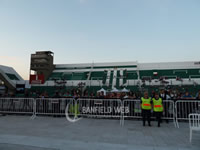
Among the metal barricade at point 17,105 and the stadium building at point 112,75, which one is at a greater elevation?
the stadium building at point 112,75

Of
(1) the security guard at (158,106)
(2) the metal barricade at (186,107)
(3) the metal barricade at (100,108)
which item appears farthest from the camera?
(3) the metal barricade at (100,108)

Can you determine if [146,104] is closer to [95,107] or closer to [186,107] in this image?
[186,107]

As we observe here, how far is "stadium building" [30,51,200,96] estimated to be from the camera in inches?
1470

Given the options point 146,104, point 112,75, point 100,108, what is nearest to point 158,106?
point 146,104

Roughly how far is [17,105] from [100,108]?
570cm

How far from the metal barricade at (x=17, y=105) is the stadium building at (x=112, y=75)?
24.9 m

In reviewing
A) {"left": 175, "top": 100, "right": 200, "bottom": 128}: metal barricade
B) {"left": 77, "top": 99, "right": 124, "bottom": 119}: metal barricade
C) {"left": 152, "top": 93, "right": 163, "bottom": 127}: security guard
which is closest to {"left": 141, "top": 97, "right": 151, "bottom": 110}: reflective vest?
{"left": 152, "top": 93, "right": 163, "bottom": 127}: security guard

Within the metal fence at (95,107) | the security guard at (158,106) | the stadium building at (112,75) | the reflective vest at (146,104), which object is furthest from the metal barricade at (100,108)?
the stadium building at (112,75)

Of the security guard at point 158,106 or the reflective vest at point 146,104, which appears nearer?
the security guard at point 158,106

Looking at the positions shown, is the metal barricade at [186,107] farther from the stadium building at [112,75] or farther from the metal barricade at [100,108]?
the stadium building at [112,75]

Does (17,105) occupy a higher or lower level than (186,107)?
lower

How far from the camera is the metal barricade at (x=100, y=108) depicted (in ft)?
28.0

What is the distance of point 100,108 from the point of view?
880cm

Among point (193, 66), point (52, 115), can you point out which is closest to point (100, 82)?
point (193, 66)
